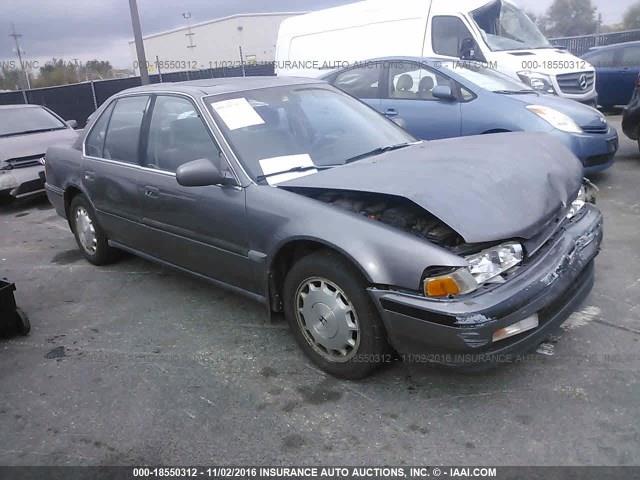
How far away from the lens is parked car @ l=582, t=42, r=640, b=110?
11.3 meters

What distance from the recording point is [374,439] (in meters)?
2.51

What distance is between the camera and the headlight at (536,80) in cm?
827

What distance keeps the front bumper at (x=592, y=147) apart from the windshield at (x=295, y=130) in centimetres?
267

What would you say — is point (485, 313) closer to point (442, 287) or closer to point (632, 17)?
point (442, 287)

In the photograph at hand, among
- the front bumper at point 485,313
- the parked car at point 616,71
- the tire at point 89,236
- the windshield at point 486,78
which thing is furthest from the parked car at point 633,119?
the tire at point 89,236

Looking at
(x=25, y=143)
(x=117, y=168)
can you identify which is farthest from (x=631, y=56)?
(x=25, y=143)

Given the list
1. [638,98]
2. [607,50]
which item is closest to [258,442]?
A: [638,98]

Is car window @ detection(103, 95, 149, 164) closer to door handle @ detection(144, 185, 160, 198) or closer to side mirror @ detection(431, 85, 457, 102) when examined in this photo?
door handle @ detection(144, 185, 160, 198)

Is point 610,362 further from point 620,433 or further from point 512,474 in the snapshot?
point 512,474

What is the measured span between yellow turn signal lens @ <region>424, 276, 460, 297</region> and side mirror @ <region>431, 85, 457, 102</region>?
4214 millimetres

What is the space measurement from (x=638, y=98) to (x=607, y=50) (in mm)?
5249

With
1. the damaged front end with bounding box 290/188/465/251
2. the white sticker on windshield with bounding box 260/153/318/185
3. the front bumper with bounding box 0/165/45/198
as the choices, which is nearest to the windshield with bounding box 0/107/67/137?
the front bumper with bounding box 0/165/45/198

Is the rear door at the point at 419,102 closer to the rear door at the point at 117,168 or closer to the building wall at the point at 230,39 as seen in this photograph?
the rear door at the point at 117,168

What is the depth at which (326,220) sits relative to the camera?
278 centimetres
